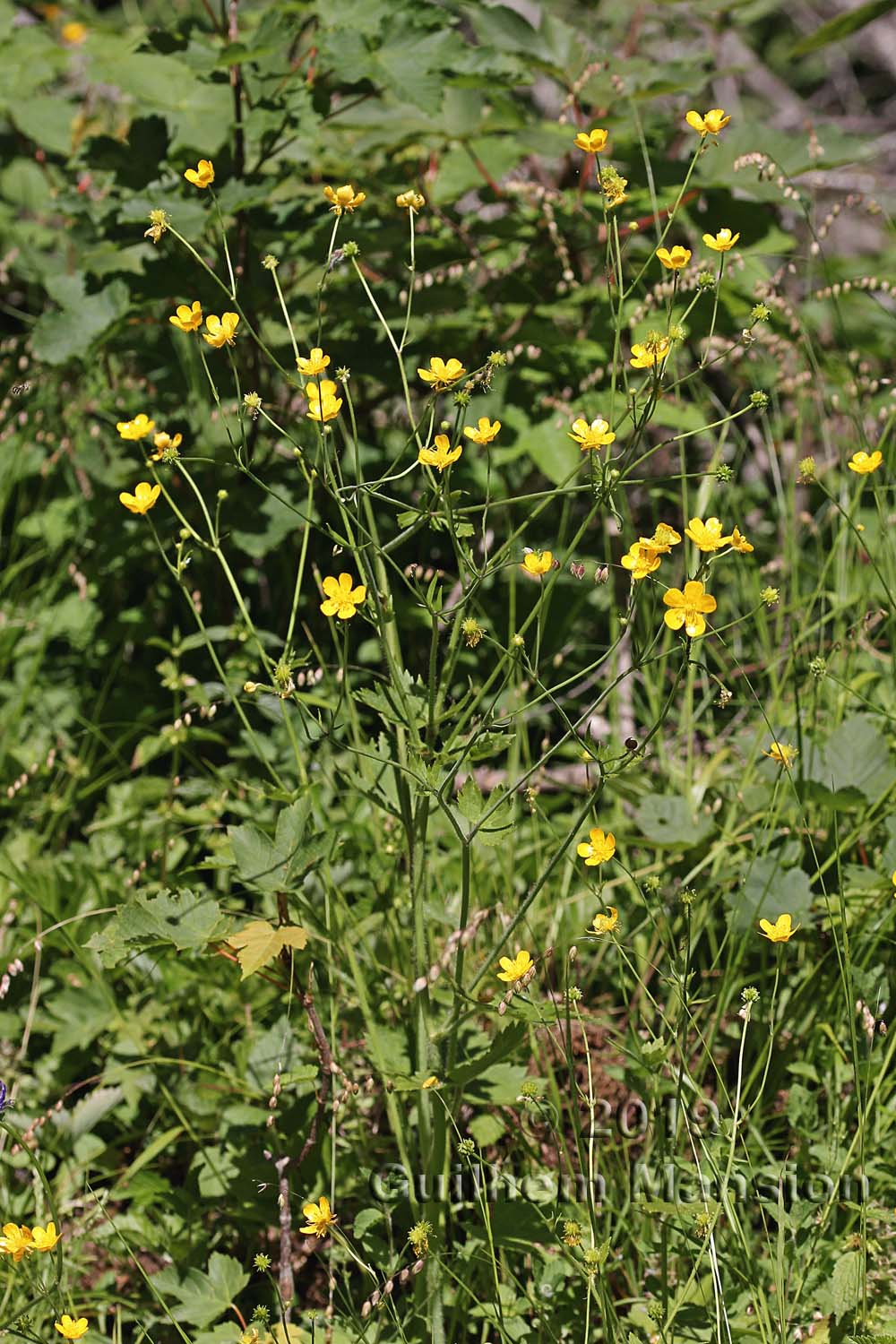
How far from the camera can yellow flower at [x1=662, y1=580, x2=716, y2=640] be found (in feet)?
4.03

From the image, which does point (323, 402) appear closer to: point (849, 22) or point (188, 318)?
point (188, 318)

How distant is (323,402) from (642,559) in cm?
36

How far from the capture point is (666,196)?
2.50 meters

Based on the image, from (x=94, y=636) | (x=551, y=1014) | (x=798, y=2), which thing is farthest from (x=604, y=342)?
(x=798, y=2)

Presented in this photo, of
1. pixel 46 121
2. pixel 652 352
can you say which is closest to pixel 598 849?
pixel 652 352

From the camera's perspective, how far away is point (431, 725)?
4.81 ft

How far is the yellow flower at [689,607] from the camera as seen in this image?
1229 millimetres

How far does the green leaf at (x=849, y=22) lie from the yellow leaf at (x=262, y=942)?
1.84 meters

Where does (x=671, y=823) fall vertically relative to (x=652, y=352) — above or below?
below

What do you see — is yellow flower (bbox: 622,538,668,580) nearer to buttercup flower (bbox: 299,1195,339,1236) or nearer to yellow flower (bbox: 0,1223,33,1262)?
buttercup flower (bbox: 299,1195,339,1236)

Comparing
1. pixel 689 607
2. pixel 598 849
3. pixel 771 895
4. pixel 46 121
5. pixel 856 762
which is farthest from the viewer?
pixel 46 121

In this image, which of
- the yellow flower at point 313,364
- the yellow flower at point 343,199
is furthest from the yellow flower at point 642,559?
the yellow flower at point 343,199

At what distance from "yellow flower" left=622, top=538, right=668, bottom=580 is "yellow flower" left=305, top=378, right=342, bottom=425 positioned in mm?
327

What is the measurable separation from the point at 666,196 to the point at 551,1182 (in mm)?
1769
